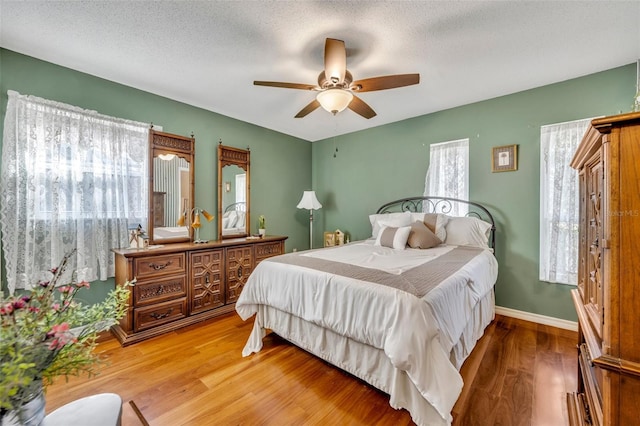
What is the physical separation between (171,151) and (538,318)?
4.71 meters

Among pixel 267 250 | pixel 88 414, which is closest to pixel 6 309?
pixel 88 414

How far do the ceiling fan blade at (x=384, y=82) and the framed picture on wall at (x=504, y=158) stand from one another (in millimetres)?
1831

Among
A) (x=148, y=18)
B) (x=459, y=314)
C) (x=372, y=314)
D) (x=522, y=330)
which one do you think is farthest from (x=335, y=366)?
(x=148, y=18)

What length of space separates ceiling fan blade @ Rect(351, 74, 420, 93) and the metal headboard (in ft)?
6.43

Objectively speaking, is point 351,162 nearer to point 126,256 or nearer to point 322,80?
point 322,80

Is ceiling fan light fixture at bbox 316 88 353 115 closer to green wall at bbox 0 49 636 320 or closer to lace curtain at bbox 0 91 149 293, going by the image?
Answer: green wall at bbox 0 49 636 320

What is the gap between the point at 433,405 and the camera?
1338 millimetres

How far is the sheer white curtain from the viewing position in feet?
8.68

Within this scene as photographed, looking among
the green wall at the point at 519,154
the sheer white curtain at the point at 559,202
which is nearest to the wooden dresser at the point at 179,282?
the green wall at the point at 519,154

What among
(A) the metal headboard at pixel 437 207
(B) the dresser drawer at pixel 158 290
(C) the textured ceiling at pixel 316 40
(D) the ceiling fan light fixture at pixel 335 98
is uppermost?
(C) the textured ceiling at pixel 316 40

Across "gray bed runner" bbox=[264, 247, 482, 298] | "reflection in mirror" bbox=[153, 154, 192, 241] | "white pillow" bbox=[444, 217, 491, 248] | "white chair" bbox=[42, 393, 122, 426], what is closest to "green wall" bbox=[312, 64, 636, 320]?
"white pillow" bbox=[444, 217, 491, 248]

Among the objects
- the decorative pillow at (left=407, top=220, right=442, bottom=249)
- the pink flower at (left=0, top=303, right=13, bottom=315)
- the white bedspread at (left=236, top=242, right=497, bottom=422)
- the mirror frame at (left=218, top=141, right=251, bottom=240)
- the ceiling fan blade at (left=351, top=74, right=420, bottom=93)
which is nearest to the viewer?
the pink flower at (left=0, top=303, right=13, bottom=315)

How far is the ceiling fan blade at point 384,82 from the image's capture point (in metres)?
1.98

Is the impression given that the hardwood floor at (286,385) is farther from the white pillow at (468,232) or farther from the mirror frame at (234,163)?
the mirror frame at (234,163)
